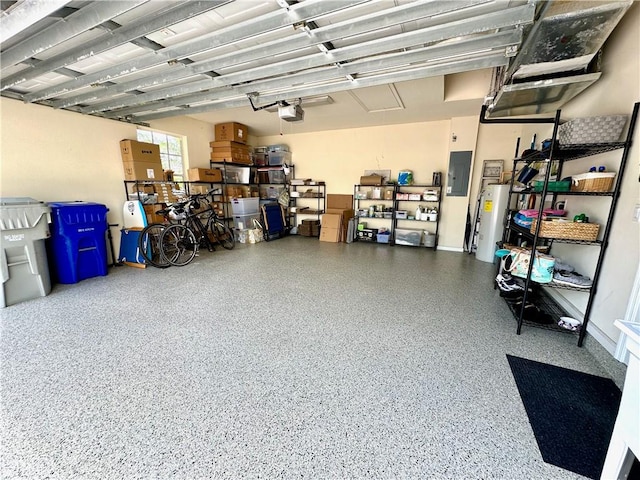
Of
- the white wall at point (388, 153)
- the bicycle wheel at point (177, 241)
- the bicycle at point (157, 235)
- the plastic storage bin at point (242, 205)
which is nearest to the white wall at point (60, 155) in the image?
the bicycle at point (157, 235)

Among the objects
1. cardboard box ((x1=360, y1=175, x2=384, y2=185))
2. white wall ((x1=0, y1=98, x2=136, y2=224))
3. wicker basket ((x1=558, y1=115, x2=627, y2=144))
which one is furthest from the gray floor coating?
cardboard box ((x1=360, y1=175, x2=384, y2=185))

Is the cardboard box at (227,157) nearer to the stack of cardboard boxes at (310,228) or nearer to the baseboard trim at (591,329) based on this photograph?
the stack of cardboard boxes at (310,228)

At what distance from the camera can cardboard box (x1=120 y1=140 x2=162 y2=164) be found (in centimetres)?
397

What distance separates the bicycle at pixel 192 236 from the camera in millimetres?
4043

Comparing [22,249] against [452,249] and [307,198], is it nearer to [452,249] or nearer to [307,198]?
[307,198]

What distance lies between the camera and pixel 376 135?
5684mm

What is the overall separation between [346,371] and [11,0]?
318cm

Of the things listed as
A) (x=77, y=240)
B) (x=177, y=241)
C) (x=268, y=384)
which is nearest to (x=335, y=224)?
(x=177, y=241)

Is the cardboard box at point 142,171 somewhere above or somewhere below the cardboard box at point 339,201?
above

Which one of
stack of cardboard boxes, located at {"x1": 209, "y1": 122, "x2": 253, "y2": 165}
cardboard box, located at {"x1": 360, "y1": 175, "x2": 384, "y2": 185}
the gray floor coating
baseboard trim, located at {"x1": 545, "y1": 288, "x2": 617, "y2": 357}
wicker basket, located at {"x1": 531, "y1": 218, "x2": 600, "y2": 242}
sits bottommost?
the gray floor coating

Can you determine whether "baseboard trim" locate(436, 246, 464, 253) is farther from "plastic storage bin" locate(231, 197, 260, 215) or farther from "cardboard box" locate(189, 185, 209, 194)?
"cardboard box" locate(189, 185, 209, 194)

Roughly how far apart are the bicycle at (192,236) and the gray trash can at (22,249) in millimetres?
1257

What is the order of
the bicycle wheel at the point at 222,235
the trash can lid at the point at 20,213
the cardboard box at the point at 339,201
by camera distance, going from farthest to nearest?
the cardboard box at the point at 339,201 → the bicycle wheel at the point at 222,235 → the trash can lid at the point at 20,213

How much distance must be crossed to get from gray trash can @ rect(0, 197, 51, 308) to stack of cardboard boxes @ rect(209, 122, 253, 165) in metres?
3.16
